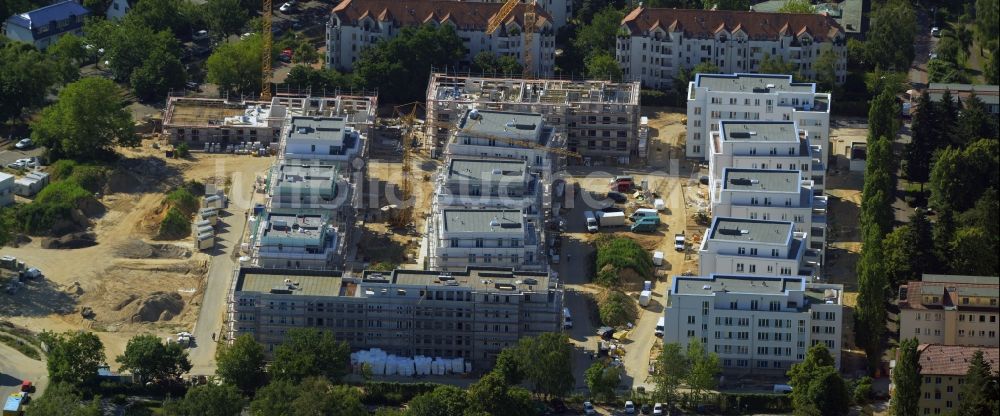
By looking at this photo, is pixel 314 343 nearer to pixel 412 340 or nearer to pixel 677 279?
pixel 412 340

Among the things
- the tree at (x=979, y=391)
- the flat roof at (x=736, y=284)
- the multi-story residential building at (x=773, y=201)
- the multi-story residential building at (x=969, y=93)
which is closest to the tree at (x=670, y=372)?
the flat roof at (x=736, y=284)

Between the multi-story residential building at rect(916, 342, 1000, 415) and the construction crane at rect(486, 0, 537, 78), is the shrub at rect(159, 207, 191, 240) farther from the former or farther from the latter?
the multi-story residential building at rect(916, 342, 1000, 415)

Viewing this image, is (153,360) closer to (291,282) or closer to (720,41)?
(291,282)

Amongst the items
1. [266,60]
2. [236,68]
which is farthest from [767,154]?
[236,68]

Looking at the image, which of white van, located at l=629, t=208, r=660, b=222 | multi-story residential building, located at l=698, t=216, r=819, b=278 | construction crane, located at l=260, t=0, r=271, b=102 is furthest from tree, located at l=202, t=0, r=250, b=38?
multi-story residential building, located at l=698, t=216, r=819, b=278

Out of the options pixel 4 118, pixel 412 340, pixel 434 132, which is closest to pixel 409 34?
pixel 434 132
